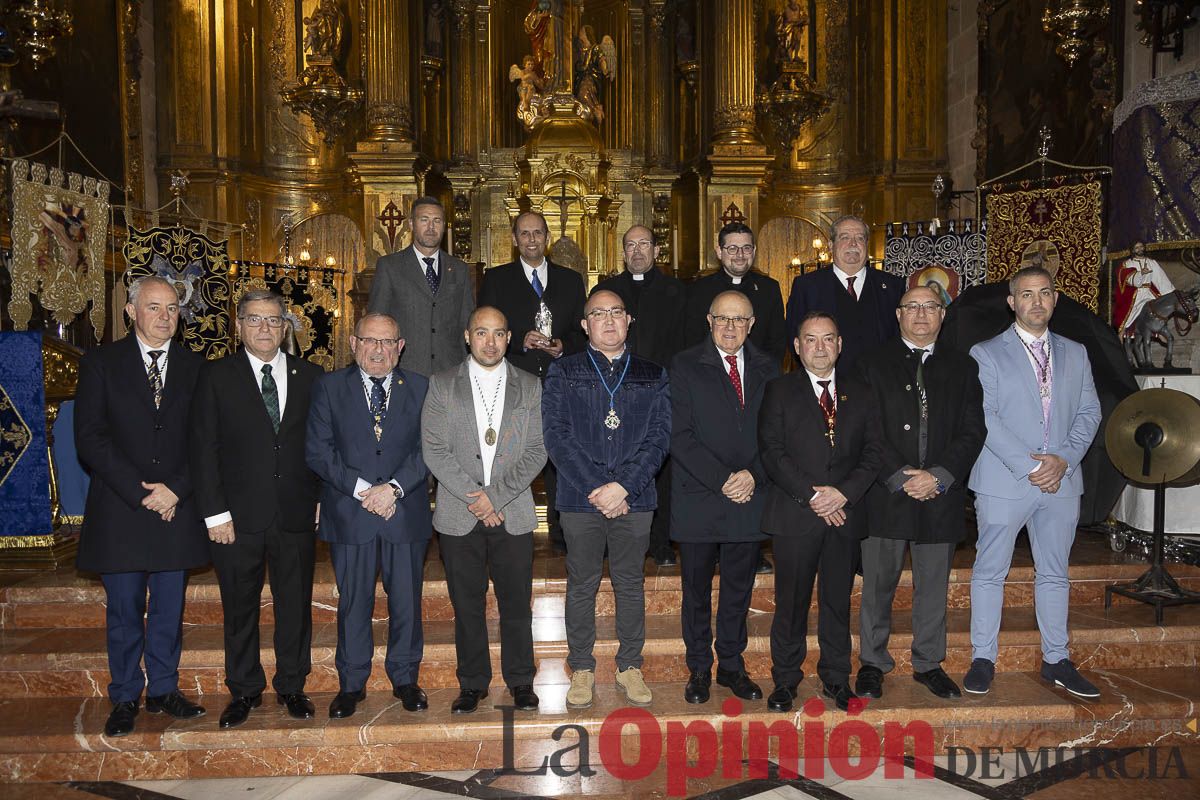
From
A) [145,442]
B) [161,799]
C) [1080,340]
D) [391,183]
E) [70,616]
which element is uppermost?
[391,183]

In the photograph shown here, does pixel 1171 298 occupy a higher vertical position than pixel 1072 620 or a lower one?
higher

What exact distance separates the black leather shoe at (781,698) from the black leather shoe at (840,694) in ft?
0.57

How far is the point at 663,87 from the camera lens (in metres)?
11.8

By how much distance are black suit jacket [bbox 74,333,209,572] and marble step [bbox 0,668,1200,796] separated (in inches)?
29.4

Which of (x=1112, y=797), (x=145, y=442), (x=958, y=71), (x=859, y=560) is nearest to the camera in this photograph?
(x=1112, y=797)

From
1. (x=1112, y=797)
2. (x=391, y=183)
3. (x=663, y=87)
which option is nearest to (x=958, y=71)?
(x=663, y=87)

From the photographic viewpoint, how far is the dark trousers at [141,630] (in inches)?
149

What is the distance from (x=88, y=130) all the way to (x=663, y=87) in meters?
6.70

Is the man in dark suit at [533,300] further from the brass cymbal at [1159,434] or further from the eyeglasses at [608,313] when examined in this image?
the brass cymbal at [1159,434]

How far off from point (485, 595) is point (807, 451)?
4.97 ft

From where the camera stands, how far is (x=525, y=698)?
12.8 feet

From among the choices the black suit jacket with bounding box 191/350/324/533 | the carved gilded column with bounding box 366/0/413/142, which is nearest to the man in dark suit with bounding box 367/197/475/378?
the black suit jacket with bounding box 191/350/324/533

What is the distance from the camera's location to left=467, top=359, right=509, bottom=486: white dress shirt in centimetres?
386

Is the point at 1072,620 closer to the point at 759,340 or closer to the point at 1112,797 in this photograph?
the point at 1112,797
